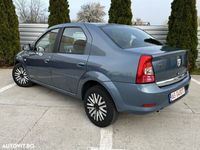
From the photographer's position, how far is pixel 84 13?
32625 millimetres

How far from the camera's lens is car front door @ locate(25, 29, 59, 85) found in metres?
4.14

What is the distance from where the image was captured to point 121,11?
24.9ft

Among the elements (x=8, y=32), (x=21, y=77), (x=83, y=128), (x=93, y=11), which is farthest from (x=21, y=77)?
(x=93, y=11)

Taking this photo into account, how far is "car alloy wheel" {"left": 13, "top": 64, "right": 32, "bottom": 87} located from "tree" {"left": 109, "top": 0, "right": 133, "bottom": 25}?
3.90m

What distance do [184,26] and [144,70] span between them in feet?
16.4

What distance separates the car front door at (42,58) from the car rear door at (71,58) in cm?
20

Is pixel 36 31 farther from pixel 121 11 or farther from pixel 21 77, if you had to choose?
pixel 21 77

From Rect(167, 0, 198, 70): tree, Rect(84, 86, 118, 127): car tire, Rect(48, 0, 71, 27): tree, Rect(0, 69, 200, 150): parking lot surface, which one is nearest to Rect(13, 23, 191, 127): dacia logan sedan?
Rect(84, 86, 118, 127): car tire

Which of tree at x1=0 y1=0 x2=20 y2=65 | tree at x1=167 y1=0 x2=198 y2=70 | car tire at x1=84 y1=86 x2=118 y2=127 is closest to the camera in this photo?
car tire at x1=84 y1=86 x2=118 y2=127

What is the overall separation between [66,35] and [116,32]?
946 millimetres

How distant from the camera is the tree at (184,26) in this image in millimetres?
6957

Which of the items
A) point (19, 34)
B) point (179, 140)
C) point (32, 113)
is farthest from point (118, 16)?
point (179, 140)

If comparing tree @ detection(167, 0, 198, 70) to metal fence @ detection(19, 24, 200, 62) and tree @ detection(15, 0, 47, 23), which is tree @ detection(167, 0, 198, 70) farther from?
tree @ detection(15, 0, 47, 23)

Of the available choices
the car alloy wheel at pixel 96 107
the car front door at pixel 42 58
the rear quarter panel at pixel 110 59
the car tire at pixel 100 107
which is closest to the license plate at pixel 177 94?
the rear quarter panel at pixel 110 59
